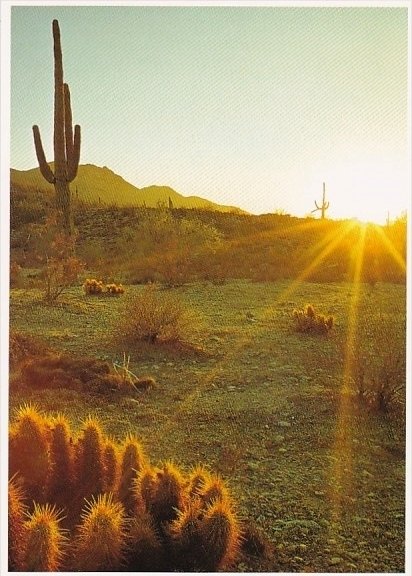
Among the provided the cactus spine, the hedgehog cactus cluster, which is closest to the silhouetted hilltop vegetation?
the hedgehog cactus cluster

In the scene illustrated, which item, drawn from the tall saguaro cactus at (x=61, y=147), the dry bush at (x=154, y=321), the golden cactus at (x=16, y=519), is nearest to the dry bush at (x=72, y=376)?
the dry bush at (x=154, y=321)

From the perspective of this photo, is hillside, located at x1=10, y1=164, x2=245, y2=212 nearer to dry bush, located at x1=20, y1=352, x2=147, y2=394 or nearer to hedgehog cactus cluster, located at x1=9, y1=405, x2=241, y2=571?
dry bush, located at x1=20, y1=352, x2=147, y2=394

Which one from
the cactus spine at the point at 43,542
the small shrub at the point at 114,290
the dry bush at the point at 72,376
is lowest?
the cactus spine at the point at 43,542

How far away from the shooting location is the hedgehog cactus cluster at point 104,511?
2207 mm

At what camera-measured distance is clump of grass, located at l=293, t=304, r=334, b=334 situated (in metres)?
4.32

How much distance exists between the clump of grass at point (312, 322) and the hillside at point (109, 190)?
0.87 metres

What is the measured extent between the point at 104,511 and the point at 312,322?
251 cm

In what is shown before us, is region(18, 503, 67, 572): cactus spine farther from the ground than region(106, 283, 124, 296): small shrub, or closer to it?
closer to it

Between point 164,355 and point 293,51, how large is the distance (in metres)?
1.94

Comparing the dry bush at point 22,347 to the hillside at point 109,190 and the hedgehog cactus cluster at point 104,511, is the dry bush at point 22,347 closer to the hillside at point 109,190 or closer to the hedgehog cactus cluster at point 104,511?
the hillside at point 109,190

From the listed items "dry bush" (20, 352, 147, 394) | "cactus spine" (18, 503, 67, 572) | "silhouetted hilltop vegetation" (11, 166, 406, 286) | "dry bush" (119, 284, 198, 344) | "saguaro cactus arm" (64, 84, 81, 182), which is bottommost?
"cactus spine" (18, 503, 67, 572)

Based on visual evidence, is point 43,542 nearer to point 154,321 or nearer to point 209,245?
point 154,321

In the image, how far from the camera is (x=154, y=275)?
4902 millimetres

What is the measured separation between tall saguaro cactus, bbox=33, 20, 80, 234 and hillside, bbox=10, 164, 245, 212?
92 mm
